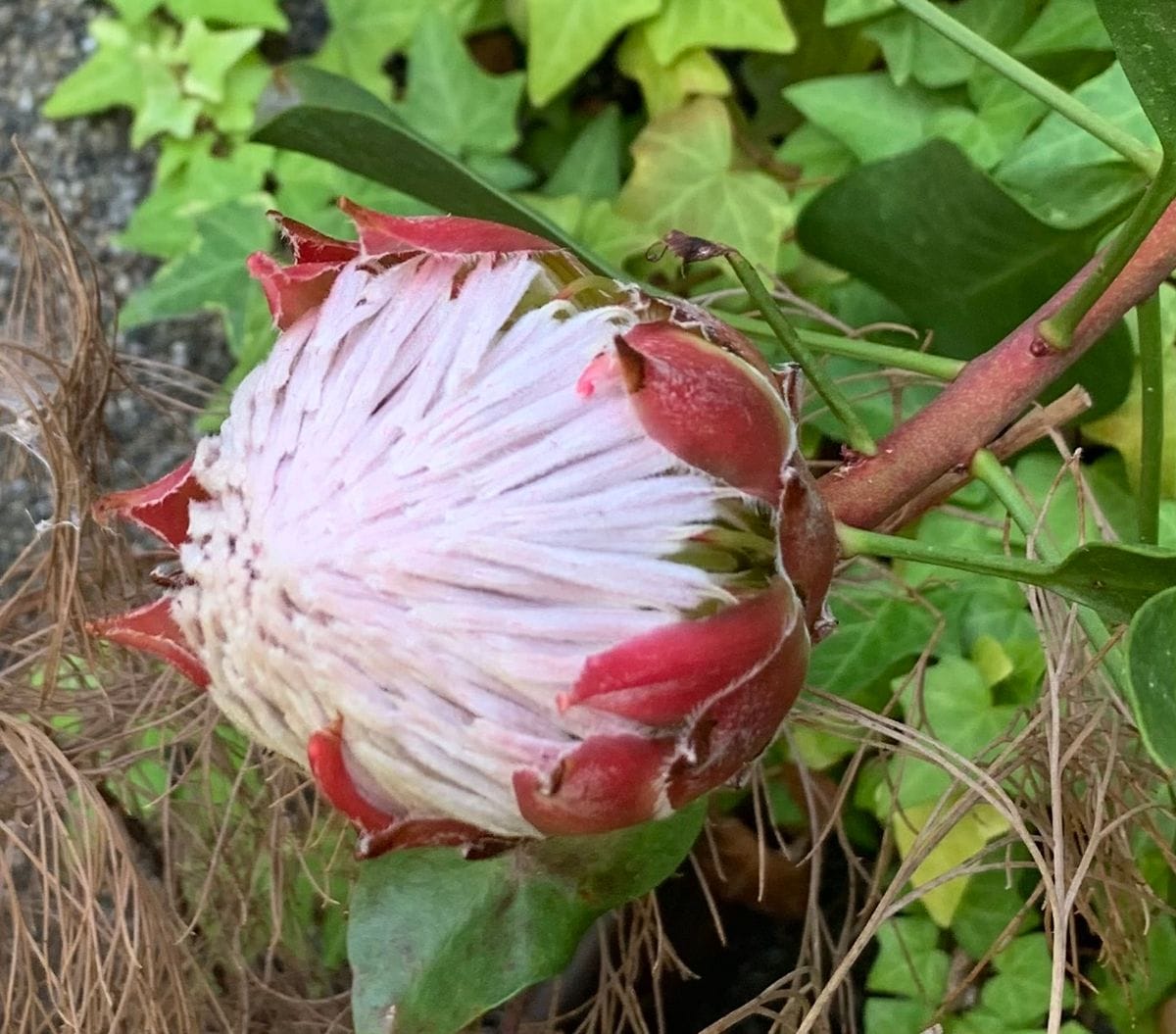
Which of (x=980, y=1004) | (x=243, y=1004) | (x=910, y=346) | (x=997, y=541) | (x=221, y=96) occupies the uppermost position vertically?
(x=221, y=96)

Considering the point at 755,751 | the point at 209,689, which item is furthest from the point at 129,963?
the point at 755,751

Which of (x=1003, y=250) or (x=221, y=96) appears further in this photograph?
(x=221, y=96)

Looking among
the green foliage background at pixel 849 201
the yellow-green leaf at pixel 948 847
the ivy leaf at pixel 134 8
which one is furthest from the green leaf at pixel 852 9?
the ivy leaf at pixel 134 8

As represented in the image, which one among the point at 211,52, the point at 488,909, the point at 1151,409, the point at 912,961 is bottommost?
the point at 912,961

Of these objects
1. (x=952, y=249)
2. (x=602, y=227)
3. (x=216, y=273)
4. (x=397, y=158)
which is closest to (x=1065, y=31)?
(x=952, y=249)

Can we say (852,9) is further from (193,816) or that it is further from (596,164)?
(193,816)

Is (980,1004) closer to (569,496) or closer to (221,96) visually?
(569,496)

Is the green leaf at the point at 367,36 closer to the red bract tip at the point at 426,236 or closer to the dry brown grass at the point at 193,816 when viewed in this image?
the dry brown grass at the point at 193,816
